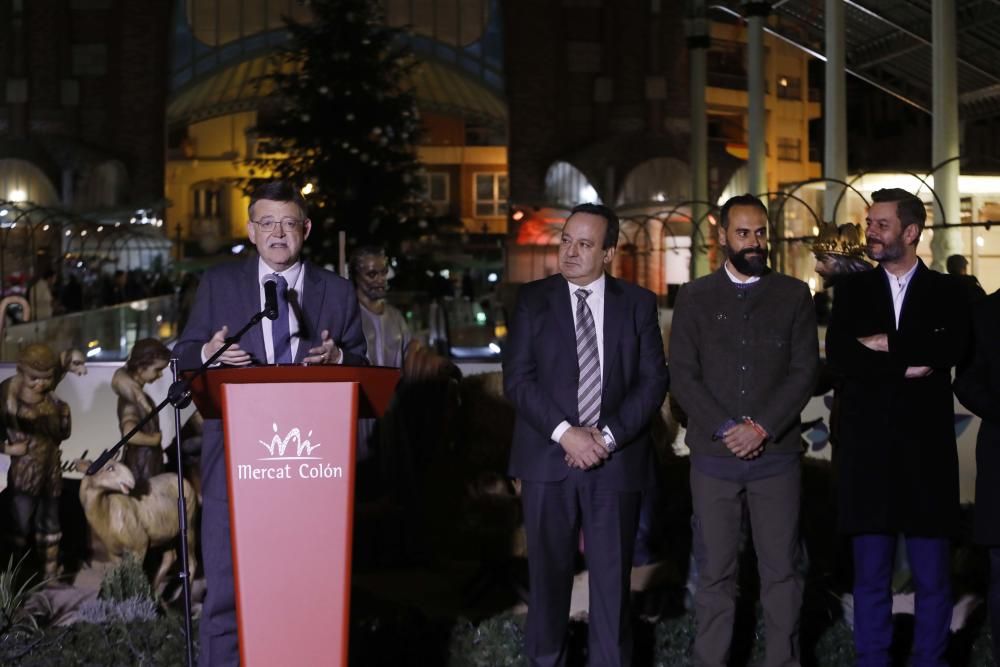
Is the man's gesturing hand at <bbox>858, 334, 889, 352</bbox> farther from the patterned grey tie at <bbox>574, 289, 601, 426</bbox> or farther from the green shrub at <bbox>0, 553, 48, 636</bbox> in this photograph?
the green shrub at <bbox>0, 553, 48, 636</bbox>

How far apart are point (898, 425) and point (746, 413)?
621 millimetres

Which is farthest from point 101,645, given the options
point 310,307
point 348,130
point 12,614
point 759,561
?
point 348,130

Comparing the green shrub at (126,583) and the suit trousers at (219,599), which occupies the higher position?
the suit trousers at (219,599)

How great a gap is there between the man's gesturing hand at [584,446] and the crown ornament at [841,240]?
247cm

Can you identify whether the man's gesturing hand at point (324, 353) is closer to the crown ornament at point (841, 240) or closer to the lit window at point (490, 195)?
the crown ornament at point (841, 240)

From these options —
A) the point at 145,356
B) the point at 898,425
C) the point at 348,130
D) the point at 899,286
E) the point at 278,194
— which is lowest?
the point at 898,425

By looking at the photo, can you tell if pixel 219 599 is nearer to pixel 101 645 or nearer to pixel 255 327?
pixel 255 327

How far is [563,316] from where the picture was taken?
536 cm

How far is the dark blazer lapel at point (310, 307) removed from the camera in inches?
192

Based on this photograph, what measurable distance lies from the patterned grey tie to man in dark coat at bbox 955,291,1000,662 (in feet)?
4.75

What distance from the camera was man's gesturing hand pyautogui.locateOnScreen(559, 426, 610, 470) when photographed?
511 centimetres

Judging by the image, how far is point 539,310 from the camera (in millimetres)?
5367

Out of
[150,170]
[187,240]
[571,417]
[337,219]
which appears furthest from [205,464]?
[187,240]

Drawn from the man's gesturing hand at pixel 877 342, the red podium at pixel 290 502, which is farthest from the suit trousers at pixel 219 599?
the man's gesturing hand at pixel 877 342
